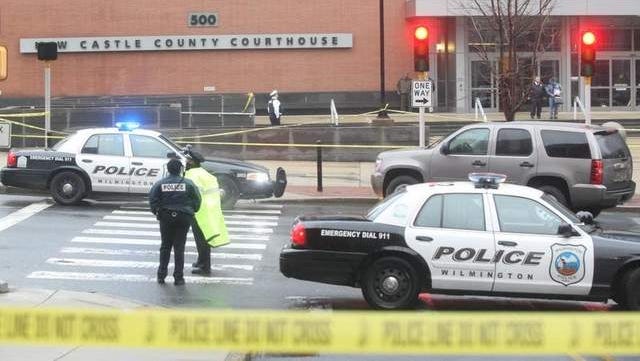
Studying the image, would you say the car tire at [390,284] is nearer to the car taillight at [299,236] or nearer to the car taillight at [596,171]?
the car taillight at [299,236]

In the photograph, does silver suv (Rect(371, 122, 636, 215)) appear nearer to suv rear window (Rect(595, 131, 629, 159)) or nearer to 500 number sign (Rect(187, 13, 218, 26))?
suv rear window (Rect(595, 131, 629, 159))

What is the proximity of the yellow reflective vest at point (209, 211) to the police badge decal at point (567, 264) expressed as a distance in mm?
4132

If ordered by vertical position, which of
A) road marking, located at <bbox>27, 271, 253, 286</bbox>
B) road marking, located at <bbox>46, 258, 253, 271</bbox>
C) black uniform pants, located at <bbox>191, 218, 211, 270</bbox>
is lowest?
road marking, located at <bbox>27, 271, 253, 286</bbox>

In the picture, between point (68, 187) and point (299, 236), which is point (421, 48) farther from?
point (299, 236)

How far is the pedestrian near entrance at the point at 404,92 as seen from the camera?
36.0 metres

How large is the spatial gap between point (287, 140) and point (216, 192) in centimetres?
1444

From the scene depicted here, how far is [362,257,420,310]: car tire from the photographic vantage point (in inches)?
336

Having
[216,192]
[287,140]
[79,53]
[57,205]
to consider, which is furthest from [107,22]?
[216,192]

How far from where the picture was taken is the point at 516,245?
830cm

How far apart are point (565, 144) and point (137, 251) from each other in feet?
24.0

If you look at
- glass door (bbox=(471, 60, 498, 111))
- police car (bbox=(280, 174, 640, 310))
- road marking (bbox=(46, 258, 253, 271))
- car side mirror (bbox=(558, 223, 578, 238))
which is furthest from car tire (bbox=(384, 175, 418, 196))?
glass door (bbox=(471, 60, 498, 111))

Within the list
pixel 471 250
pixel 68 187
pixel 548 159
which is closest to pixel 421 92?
pixel 548 159

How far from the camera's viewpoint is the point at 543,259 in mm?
8250

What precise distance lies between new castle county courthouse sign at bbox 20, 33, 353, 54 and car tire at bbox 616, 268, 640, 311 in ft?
97.5
